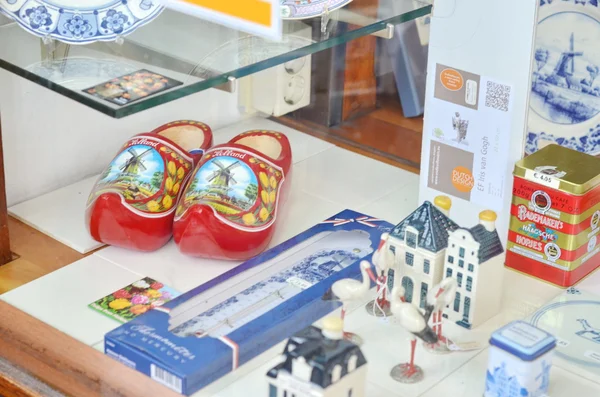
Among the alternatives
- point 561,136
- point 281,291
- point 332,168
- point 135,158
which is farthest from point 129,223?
point 561,136

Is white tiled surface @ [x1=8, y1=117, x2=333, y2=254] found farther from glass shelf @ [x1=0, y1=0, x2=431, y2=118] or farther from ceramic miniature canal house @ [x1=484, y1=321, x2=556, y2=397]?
ceramic miniature canal house @ [x1=484, y1=321, x2=556, y2=397]

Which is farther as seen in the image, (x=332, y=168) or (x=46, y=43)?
(x=332, y=168)

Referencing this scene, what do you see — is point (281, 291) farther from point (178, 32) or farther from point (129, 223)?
point (178, 32)

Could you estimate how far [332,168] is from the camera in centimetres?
137

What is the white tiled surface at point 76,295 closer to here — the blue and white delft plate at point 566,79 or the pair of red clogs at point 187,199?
the pair of red clogs at point 187,199

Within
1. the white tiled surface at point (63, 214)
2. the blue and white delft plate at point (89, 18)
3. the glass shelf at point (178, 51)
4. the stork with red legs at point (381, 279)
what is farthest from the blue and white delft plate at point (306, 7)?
the white tiled surface at point (63, 214)

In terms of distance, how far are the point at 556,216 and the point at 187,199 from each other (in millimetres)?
393

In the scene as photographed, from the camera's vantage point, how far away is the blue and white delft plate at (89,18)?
1021mm

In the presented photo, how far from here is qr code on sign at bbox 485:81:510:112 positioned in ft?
3.59

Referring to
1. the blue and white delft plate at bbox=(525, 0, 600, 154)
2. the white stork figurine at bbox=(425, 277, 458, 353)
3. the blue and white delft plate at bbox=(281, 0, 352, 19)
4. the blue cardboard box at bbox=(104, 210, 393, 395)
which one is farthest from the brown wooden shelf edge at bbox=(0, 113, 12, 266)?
the blue and white delft plate at bbox=(525, 0, 600, 154)

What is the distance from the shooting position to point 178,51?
1.01 m

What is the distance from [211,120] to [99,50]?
0.47 m

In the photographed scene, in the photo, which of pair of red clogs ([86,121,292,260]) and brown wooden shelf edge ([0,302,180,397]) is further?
pair of red clogs ([86,121,292,260])

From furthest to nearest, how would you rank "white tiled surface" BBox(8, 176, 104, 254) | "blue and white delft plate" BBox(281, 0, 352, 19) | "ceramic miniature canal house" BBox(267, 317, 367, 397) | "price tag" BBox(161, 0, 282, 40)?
"white tiled surface" BBox(8, 176, 104, 254) < "blue and white delft plate" BBox(281, 0, 352, 19) < "price tag" BBox(161, 0, 282, 40) < "ceramic miniature canal house" BBox(267, 317, 367, 397)
